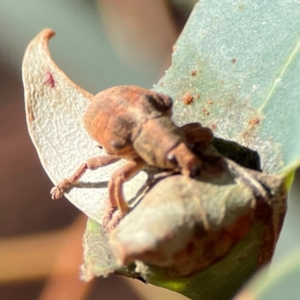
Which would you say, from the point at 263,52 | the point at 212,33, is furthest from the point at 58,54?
the point at 263,52

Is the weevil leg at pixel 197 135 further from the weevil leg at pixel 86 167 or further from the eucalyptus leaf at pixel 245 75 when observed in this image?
the weevil leg at pixel 86 167

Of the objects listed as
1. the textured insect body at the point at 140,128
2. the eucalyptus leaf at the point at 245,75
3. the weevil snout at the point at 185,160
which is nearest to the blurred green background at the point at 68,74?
the eucalyptus leaf at the point at 245,75

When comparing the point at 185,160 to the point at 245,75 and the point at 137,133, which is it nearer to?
the point at 137,133


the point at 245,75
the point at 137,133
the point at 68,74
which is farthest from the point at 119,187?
the point at 68,74

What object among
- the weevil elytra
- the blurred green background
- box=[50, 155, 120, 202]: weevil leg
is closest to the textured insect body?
the weevil elytra

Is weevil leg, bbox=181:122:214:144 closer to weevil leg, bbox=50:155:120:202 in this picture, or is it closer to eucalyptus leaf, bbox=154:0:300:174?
eucalyptus leaf, bbox=154:0:300:174

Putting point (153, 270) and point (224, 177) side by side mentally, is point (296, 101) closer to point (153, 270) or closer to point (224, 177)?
point (224, 177)
